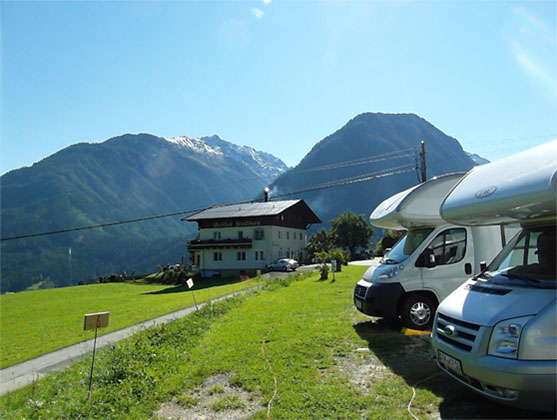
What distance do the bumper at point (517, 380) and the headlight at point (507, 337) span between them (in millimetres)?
64

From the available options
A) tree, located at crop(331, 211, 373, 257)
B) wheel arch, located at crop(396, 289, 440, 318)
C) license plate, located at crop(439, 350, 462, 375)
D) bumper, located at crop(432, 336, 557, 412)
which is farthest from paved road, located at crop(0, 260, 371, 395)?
tree, located at crop(331, 211, 373, 257)

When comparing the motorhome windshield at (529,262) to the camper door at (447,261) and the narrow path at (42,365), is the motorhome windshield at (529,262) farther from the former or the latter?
the narrow path at (42,365)

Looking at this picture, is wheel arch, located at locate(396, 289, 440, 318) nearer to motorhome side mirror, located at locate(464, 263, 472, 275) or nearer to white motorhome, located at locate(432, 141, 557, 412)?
motorhome side mirror, located at locate(464, 263, 472, 275)

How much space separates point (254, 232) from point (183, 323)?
37387 mm

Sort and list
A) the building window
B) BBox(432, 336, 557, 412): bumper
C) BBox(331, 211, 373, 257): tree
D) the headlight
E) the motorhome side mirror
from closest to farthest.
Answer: BBox(432, 336, 557, 412): bumper → the headlight → the motorhome side mirror → the building window → BBox(331, 211, 373, 257): tree

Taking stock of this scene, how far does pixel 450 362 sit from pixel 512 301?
995mm

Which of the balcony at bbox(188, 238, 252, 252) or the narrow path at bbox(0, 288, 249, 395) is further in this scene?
the balcony at bbox(188, 238, 252, 252)

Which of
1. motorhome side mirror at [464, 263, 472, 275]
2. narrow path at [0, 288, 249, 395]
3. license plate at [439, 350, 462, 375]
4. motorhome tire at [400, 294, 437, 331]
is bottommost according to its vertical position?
narrow path at [0, 288, 249, 395]

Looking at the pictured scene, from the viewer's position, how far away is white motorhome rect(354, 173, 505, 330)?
7.51 m

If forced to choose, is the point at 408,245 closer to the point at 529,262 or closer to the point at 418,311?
the point at 418,311

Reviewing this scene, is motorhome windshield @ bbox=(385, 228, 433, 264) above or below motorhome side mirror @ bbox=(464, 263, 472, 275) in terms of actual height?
above

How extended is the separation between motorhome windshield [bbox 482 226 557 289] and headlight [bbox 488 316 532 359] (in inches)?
24.3

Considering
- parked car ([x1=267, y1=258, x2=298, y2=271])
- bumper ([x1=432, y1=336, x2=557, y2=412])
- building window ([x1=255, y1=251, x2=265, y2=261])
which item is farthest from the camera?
building window ([x1=255, y1=251, x2=265, y2=261])

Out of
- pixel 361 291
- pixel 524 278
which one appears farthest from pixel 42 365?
pixel 524 278
